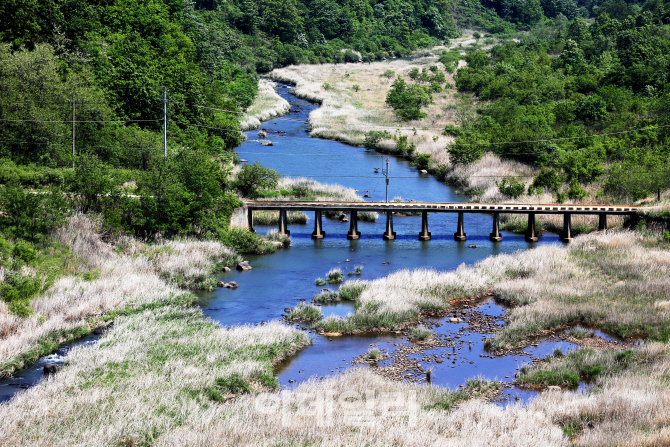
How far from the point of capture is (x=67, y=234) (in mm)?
37031

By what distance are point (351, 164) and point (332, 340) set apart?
42.9m

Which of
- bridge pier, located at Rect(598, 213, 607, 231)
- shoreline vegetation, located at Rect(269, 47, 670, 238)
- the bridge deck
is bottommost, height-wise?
bridge pier, located at Rect(598, 213, 607, 231)

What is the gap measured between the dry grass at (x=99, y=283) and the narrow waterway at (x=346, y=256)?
221 cm

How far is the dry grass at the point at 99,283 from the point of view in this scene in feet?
87.6

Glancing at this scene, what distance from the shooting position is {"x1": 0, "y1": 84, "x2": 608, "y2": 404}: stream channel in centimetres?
2622

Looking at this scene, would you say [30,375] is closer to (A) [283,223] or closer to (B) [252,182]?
(A) [283,223]

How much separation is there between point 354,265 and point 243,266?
6.58 metres

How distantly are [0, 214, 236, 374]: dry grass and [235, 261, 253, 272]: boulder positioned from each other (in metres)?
0.93

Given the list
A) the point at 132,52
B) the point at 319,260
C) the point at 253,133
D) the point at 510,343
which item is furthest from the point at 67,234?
the point at 253,133

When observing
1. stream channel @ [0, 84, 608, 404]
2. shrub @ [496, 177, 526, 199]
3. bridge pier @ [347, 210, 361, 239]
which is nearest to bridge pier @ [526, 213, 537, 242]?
stream channel @ [0, 84, 608, 404]

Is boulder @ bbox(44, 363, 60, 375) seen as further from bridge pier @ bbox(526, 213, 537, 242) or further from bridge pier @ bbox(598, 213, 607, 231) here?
bridge pier @ bbox(598, 213, 607, 231)

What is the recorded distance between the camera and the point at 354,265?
41.8 m

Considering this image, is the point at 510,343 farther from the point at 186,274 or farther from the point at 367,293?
the point at 186,274

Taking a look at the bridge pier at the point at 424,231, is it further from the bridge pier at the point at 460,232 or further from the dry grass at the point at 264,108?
the dry grass at the point at 264,108
